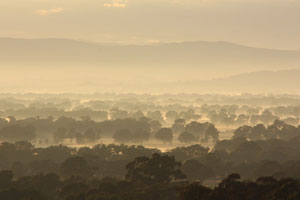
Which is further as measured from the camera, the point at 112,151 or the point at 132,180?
the point at 112,151

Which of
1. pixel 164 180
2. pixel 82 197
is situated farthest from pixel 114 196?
pixel 164 180

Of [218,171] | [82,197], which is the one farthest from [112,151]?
[82,197]

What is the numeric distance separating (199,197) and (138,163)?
28291 mm

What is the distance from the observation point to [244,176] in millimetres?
116875

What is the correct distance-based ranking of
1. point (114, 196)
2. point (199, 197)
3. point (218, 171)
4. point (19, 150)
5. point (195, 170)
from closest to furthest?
point (199, 197)
point (114, 196)
point (195, 170)
point (218, 171)
point (19, 150)

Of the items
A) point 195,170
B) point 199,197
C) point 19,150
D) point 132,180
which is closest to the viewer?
point 199,197

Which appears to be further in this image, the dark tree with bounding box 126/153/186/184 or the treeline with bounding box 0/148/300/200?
→ the dark tree with bounding box 126/153/186/184

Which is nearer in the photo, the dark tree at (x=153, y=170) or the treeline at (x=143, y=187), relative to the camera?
the treeline at (x=143, y=187)

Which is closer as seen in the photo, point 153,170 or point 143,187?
point 143,187

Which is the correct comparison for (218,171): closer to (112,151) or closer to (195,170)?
(195,170)

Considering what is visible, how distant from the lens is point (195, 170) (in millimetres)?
111375

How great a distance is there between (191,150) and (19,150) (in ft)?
134

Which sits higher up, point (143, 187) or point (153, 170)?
point (153, 170)

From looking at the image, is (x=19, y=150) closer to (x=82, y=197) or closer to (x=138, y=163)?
(x=138, y=163)
